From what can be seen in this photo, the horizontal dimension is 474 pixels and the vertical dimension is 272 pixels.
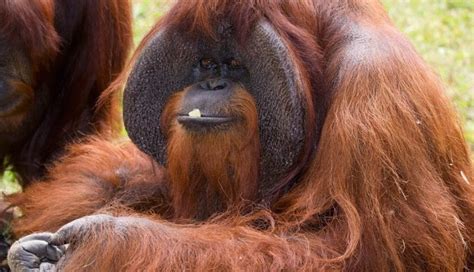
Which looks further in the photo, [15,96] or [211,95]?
[15,96]

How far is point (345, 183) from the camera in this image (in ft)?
8.89

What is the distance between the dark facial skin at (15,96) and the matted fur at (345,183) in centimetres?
89

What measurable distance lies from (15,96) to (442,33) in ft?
9.43

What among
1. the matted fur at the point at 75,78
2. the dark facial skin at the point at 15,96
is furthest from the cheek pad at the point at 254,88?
the matted fur at the point at 75,78

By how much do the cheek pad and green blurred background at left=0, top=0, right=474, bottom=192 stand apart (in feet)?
5.84

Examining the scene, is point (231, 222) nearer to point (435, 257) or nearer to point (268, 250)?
point (268, 250)

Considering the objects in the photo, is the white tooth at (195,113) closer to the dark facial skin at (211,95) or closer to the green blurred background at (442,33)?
the dark facial skin at (211,95)

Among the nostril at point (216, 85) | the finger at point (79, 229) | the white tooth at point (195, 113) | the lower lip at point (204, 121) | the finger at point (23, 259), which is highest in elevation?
the nostril at point (216, 85)

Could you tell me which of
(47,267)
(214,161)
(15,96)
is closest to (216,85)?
(214,161)

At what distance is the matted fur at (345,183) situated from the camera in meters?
2.70

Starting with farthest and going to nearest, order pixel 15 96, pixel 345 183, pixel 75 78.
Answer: pixel 75 78, pixel 15 96, pixel 345 183

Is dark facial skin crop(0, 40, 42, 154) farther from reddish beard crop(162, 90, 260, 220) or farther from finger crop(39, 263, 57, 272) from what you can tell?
finger crop(39, 263, 57, 272)

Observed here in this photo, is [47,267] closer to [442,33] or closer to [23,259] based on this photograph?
[23,259]

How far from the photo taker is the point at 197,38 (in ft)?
9.64
